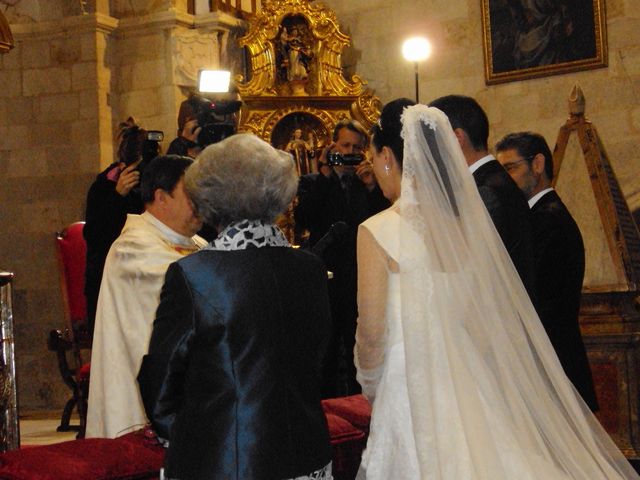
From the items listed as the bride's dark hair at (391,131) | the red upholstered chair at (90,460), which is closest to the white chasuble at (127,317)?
the red upholstered chair at (90,460)

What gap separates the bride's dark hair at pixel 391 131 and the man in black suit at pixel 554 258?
1.33m

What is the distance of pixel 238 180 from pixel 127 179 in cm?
268

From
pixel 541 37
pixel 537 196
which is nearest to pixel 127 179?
pixel 537 196

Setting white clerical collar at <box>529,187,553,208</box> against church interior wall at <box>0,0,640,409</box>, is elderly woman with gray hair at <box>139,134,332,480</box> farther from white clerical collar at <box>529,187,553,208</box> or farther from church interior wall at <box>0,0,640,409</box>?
church interior wall at <box>0,0,640,409</box>

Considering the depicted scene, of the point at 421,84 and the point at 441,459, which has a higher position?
the point at 421,84

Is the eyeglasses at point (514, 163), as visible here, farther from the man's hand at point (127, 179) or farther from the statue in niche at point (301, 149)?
the statue in niche at point (301, 149)

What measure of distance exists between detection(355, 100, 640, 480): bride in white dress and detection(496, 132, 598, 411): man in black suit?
1.07 m

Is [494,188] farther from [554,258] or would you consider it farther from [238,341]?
[238,341]

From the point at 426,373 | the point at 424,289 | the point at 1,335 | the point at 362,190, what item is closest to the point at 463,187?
the point at 424,289

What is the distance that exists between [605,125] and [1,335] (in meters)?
6.19

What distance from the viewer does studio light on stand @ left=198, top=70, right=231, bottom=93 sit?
5.60 meters

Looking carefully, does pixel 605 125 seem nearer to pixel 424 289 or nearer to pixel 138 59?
pixel 138 59

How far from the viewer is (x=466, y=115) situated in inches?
139

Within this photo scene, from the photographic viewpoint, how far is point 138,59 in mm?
9516
